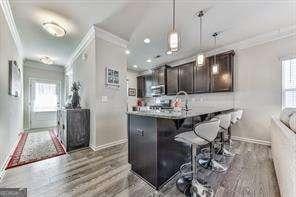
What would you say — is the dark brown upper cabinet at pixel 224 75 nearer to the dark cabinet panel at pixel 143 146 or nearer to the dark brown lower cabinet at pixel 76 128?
the dark cabinet panel at pixel 143 146

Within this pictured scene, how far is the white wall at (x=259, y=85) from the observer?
334cm

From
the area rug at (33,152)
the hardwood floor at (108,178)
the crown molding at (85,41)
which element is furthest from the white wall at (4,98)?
the crown molding at (85,41)

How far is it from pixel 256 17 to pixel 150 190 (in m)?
3.76

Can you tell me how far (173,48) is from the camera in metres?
2.09

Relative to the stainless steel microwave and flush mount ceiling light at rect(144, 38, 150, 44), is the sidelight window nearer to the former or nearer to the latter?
flush mount ceiling light at rect(144, 38, 150, 44)

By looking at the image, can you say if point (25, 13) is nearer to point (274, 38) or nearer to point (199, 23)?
point (199, 23)

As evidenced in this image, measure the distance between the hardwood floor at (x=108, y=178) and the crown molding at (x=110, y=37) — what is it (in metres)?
2.70

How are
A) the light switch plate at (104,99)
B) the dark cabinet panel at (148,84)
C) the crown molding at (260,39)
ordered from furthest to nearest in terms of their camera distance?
Result: the dark cabinet panel at (148,84), the light switch plate at (104,99), the crown molding at (260,39)

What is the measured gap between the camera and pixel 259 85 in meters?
3.59

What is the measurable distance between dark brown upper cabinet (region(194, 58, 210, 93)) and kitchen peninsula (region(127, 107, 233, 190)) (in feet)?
8.54

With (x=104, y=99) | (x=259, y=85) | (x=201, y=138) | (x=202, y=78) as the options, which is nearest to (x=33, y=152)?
(x=104, y=99)

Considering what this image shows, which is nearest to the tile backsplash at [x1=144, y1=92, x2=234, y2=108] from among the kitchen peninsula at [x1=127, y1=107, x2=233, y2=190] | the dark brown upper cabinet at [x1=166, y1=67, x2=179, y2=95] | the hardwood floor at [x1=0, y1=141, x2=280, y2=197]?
the dark brown upper cabinet at [x1=166, y1=67, x2=179, y2=95]

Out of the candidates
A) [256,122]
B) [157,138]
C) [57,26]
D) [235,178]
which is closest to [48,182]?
[157,138]

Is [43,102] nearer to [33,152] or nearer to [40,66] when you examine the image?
[40,66]
